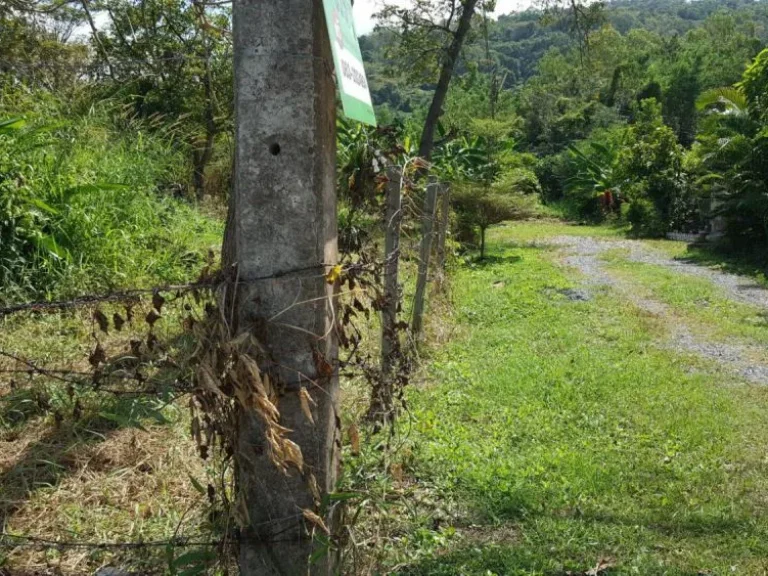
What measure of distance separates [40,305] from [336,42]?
3.56ft

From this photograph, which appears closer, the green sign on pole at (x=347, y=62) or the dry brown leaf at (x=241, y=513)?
the green sign on pole at (x=347, y=62)

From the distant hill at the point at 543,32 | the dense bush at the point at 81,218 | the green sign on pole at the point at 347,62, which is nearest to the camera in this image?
the green sign on pole at the point at 347,62

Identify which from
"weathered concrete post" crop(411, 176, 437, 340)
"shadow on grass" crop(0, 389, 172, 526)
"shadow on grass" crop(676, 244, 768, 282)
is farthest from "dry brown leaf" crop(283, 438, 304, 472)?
"shadow on grass" crop(676, 244, 768, 282)

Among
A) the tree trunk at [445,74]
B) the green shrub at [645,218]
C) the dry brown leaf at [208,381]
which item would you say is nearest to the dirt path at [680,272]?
the green shrub at [645,218]

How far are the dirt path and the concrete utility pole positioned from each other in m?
5.04

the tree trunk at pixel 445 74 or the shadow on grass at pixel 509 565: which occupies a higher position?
the tree trunk at pixel 445 74

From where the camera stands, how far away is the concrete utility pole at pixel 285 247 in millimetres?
1842

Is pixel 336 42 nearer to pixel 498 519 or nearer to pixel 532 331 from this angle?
Answer: pixel 498 519

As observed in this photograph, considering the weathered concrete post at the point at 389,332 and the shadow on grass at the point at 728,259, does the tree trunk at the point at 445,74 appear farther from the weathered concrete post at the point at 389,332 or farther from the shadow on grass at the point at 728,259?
the weathered concrete post at the point at 389,332

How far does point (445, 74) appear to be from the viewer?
13.3 m

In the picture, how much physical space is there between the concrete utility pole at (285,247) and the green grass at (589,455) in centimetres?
118

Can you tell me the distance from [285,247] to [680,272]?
37.1ft

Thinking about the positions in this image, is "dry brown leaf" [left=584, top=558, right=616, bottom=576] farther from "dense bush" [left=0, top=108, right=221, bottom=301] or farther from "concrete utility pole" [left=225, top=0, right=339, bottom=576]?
"dense bush" [left=0, top=108, right=221, bottom=301]

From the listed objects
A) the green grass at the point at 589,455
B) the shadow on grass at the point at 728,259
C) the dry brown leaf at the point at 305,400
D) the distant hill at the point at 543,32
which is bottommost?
the shadow on grass at the point at 728,259
